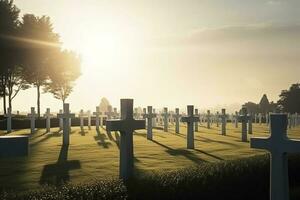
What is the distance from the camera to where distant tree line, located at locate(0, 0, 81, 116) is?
39.0 meters

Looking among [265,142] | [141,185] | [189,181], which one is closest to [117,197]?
[141,185]

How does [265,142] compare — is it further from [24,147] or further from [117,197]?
[24,147]

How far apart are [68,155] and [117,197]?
29.0 feet

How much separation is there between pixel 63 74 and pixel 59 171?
3999cm

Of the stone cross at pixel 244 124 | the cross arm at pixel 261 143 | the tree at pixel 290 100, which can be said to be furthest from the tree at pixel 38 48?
the tree at pixel 290 100

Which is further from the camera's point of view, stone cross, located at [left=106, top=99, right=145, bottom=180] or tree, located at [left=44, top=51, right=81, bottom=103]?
tree, located at [left=44, top=51, right=81, bottom=103]

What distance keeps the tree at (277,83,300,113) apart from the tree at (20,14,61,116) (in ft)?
173

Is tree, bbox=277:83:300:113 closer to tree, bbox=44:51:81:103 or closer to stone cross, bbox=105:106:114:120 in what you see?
tree, bbox=44:51:81:103

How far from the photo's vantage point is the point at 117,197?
7.73 meters

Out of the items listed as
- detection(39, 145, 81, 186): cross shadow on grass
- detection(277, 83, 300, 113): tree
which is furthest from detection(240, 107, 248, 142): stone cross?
detection(277, 83, 300, 113): tree

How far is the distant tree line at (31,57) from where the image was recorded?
39.0 m

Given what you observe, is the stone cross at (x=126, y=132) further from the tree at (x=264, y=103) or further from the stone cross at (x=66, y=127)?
the tree at (x=264, y=103)

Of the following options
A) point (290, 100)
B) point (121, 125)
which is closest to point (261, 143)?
point (121, 125)

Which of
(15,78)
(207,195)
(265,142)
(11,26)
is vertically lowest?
(207,195)
